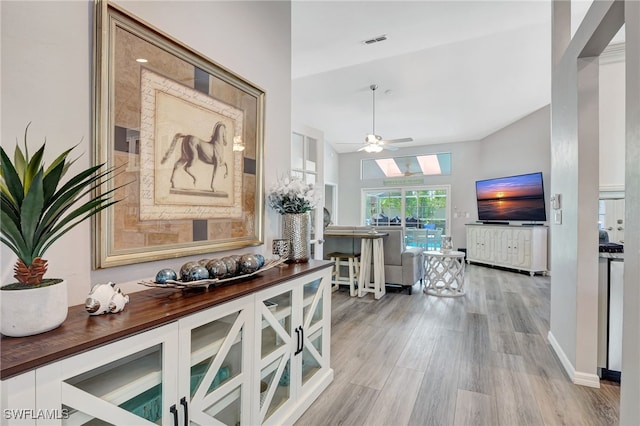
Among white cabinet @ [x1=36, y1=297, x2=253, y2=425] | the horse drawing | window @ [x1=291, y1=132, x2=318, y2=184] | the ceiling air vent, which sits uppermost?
the ceiling air vent

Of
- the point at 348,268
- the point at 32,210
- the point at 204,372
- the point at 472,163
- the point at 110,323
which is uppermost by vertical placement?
the point at 472,163

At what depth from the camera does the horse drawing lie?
4.83 ft

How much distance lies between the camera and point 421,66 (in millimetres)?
4719

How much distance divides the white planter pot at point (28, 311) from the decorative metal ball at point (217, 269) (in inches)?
24.5

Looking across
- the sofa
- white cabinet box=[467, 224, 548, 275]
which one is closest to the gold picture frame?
the sofa

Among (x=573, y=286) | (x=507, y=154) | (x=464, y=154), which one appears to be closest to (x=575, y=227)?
(x=573, y=286)

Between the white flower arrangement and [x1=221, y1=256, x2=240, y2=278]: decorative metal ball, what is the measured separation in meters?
0.59

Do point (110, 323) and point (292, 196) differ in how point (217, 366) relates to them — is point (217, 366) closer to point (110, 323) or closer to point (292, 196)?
point (110, 323)

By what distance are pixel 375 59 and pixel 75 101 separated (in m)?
4.17

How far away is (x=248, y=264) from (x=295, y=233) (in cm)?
56

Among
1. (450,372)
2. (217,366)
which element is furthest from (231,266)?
(450,372)

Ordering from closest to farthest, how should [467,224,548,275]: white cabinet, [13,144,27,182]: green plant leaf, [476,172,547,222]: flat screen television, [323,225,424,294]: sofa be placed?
1. [13,144,27,182]: green plant leaf
2. [323,225,424,294]: sofa
3. [467,224,548,275]: white cabinet
4. [476,172,547,222]: flat screen television

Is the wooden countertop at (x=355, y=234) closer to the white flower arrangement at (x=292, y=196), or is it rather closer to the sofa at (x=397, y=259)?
the sofa at (x=397, y=259)

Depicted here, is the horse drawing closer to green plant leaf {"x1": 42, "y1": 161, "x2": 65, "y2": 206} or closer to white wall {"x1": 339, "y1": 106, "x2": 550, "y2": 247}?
green plant leaf {"x1": 42, "y1": 161, "x2": 65, "y2": 206}
